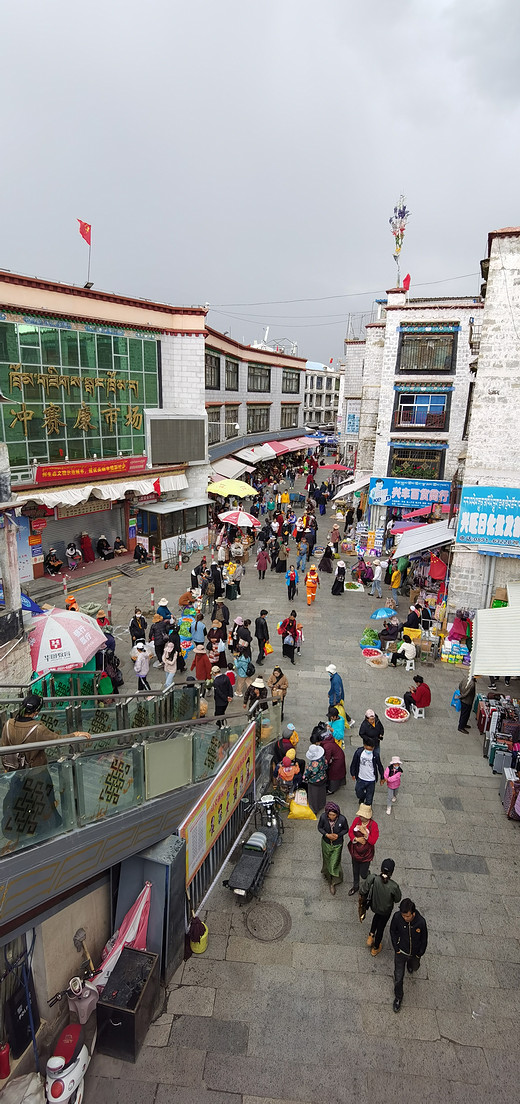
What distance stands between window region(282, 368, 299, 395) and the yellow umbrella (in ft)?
79.5

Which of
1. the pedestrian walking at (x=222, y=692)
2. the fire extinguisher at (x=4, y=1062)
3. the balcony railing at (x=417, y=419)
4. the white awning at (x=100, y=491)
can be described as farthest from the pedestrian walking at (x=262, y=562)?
the fire extinguisher at (x=4, y=1062)

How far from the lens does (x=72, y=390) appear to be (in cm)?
2228

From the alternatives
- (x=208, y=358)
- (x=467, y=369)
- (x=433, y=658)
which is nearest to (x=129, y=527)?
(x=208, y=358)

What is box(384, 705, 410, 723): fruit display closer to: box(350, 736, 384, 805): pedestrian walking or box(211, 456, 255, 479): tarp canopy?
box(350, 736, 384, 805): pedestrian walking

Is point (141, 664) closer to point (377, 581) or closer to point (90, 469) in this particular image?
point (377, 581)

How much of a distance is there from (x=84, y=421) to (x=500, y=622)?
17165mm

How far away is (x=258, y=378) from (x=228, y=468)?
13.7 m

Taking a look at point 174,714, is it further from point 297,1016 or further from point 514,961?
point 514,961

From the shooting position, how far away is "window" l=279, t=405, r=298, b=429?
172 ft

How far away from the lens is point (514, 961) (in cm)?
721

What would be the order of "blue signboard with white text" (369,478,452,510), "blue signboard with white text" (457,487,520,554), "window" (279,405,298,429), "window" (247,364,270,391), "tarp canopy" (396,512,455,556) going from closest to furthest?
1. "blue signboard with white text" (457,487,520,554)
2. "tarp canopy" (396,512,455,556)
3. "blue signboard with white text" (369,478,452,510)
4. "window" (247,364,270,391)
5. "window" (279,405,298,429)

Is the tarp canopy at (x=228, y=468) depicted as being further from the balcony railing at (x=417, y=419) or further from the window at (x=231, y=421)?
the balcony railing at (x=417, y=419)

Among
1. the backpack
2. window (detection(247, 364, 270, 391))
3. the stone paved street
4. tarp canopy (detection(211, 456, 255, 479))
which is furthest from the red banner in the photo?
window (detection(247, 364, 270, 391))

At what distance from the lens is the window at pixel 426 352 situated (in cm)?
2698
